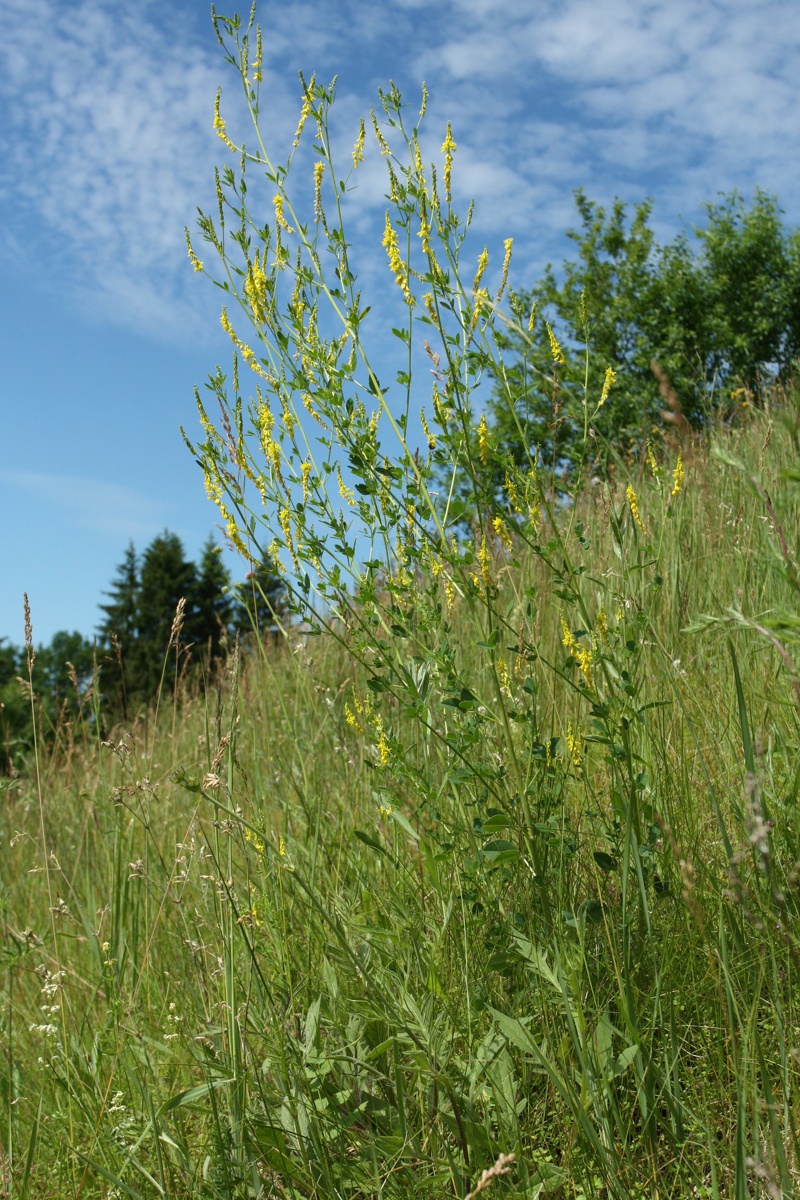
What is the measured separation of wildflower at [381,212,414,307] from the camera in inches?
75.7

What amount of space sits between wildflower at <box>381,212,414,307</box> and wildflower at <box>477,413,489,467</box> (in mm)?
309

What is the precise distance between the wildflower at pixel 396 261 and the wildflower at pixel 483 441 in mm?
309

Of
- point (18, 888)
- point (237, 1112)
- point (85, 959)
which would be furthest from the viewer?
point (18, 888)

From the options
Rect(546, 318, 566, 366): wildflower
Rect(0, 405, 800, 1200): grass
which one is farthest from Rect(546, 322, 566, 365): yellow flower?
Rect(0, 405, 800, 1200): grass

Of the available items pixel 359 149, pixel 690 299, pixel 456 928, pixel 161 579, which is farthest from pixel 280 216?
pixel 161 579

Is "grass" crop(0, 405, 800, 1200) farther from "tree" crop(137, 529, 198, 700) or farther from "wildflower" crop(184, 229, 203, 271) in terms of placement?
"tree" crop(137, 529, 198, 700)

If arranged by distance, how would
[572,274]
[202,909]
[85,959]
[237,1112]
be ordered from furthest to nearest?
[572,274] → [85,959] → [202,909] → [237,1112]

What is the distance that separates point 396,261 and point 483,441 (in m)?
0.46

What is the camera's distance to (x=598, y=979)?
5.88ft

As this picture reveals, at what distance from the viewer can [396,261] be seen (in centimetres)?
193

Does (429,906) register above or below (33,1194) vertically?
above

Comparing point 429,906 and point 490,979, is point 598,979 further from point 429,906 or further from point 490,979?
point 429,906

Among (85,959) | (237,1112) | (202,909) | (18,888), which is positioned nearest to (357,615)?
(237,1112)

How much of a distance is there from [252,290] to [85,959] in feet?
7.79
